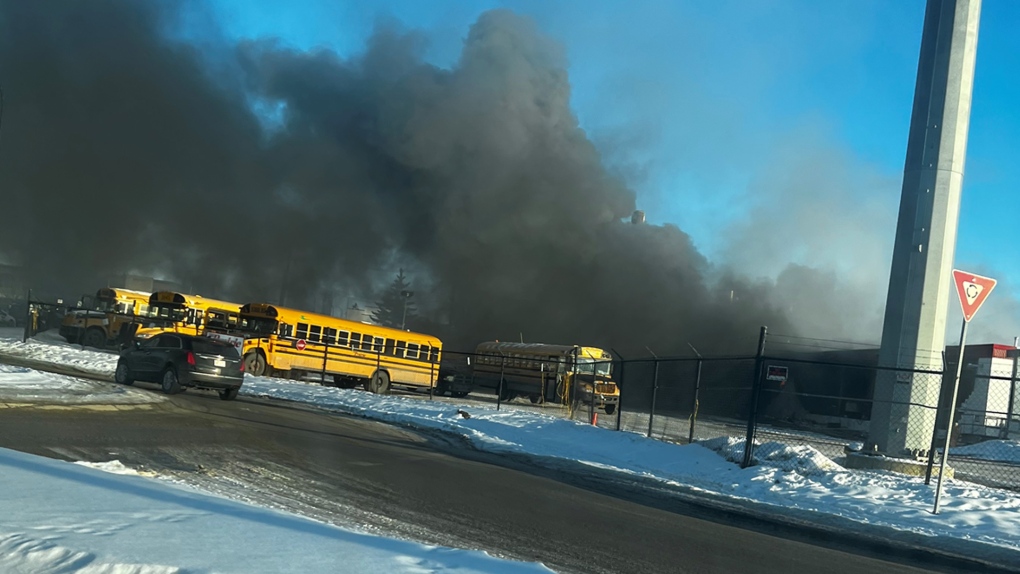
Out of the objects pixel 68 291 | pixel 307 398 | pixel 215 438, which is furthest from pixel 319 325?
pixel 68 291

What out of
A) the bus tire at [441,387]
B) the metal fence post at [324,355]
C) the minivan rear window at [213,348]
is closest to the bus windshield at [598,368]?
the bus tire at [441,387]

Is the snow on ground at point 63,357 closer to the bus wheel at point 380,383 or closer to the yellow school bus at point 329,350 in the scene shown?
the yellow school bus at point 329,350

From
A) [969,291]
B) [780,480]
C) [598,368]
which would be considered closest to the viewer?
[969,291]

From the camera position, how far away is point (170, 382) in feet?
58.0

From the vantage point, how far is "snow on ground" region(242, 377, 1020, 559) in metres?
9.12

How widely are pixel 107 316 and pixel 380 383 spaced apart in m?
10.8

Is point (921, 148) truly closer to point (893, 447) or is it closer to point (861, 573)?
point (893, 447)

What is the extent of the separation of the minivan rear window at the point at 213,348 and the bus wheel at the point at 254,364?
913cm

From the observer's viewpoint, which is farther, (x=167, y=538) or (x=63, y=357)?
(x=63, y=357)

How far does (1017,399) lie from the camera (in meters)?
27.5

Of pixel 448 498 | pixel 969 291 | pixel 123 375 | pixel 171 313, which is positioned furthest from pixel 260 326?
pixel 969 291

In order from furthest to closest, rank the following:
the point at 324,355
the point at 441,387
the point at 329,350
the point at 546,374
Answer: the point at 441,387, the point at 546,374, the point at 329,350, the point at 324,355

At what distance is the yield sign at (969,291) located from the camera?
31.4ft

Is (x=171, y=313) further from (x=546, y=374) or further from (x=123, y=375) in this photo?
(x=546, y=374)
